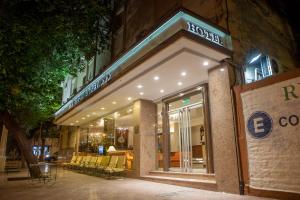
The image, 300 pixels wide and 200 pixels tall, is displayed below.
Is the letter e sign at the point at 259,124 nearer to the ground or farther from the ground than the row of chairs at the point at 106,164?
farther from the ground

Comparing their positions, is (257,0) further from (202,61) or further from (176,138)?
(176,138)

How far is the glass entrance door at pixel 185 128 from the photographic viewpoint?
30.2 ft

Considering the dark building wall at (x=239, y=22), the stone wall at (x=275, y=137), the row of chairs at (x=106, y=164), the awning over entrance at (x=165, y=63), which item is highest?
the dark building wall at (x=239, y=22)

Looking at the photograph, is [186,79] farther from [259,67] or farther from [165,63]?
[259,67]

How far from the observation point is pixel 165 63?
7.05m

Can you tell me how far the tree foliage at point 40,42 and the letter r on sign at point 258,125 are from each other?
20.2 ft

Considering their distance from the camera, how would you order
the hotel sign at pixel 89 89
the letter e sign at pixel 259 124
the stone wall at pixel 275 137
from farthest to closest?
1. the hotel sign at pixel 89 89
2. the letter e sign at pixel 259 124
3. the stone wall at pixel 275 137

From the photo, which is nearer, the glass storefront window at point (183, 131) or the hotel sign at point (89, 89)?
the glass storefront window at point (183, 131)

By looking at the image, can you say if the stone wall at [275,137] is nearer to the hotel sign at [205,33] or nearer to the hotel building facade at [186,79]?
the hotel building facade at [186,79]

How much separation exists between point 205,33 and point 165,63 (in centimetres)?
146

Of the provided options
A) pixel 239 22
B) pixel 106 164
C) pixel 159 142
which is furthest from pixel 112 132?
pixel 239 22

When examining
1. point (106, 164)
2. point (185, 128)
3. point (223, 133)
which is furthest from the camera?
point (106, 164)

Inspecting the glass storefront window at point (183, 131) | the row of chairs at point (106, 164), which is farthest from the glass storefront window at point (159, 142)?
the row of chairs at point (106, 164)

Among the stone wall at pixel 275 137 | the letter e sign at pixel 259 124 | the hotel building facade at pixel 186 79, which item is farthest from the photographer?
the hotel building facade at pixel 186 79
